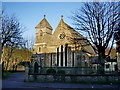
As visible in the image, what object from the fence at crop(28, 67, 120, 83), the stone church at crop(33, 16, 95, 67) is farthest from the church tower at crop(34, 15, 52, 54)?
the fence at crop(28, 67, 120, 83)

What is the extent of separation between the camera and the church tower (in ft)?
130

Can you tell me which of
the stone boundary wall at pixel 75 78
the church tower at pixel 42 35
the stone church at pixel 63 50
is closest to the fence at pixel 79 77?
the stone boundary wall at pixel 75 78

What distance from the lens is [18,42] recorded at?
93.0 feet

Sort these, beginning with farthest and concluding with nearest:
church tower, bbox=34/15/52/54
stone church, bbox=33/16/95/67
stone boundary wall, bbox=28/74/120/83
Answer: church tower, bbox=34/15/52/54
stone church, bbox=33/16/95/67
stone boundary wall, bbox=28/74/120/83

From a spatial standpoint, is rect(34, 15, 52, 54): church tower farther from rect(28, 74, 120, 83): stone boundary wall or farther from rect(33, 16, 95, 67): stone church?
rect(28, 74, 120, 83): stone boundary wall

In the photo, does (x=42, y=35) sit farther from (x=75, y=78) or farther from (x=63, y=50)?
(x=75, y=78)

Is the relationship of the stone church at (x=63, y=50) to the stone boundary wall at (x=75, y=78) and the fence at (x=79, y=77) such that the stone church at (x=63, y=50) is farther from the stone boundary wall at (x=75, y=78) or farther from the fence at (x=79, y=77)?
the stone boundary wall at (x=75, y=78)

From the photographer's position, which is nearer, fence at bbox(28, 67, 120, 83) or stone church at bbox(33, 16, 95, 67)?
fence at bbox(28, 67, 120, 83)

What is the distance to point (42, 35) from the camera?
41.0 metres

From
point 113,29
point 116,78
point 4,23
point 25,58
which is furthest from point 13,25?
point 25,58

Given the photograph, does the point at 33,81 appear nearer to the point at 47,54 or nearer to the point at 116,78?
the point at 116,78

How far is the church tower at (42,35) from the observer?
130 ft

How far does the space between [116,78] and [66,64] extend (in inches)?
538

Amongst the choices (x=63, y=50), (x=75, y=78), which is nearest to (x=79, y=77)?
(x=75, y=78)
